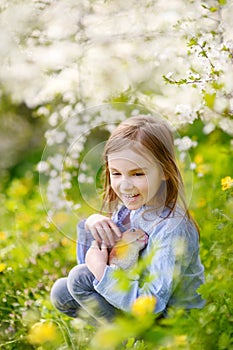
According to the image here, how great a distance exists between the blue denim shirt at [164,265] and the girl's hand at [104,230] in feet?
0.13

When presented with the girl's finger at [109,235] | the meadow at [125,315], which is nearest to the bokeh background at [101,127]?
the meadow at [125,315]

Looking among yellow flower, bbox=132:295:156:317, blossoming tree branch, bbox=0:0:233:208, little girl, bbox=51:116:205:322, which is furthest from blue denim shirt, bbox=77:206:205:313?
blossoming tree branch, bbox=0:0:233:208

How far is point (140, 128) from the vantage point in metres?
1.69

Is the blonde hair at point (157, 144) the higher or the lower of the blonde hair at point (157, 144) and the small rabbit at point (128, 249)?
the higher

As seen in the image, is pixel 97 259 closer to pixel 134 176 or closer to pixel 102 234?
pixel 102 234

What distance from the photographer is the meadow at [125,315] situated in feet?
4.46

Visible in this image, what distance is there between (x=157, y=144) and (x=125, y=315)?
1.45ft

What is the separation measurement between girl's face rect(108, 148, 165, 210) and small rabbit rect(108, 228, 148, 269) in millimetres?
71

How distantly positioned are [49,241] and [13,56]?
112 centimetres

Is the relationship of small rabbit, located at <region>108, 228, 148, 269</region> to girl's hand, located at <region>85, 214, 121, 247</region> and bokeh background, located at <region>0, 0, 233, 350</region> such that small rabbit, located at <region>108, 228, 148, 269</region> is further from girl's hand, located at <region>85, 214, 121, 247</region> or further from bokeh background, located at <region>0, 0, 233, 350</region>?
bokeh background, located at <region>0, 0, 233, 350</region>

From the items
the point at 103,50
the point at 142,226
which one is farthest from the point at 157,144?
the point at 103,50

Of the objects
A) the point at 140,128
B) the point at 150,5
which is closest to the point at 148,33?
the point at 150,5

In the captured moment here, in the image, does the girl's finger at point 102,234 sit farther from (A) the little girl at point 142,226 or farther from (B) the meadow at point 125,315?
(B) the meadow at point 125,315

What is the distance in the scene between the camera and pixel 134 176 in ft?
5.46
